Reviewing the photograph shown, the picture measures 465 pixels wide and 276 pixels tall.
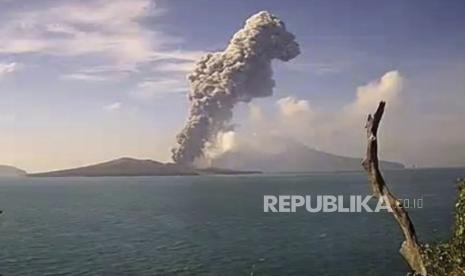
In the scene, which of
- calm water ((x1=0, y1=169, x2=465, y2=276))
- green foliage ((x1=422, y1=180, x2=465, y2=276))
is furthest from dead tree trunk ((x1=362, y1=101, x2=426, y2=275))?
calm water ((x1=0, y1=169, x2=465, y2=276))

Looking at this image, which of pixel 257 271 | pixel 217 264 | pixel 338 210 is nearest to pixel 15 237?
pixel 217 264

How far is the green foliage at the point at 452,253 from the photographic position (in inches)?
340

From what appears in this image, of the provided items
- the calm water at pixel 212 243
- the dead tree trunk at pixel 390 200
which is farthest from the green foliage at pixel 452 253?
the calm water at pixel 212 243

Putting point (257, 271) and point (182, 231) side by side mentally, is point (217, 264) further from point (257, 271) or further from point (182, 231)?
point (182, 231)

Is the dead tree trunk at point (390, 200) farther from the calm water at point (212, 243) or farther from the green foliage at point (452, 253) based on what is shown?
the calm water at point (212, 243)

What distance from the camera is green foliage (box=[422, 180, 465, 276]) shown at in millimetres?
8648

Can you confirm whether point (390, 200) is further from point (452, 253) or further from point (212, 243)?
point (212, 243)

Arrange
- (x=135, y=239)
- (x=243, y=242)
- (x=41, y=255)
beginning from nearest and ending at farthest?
(x=41, y=255) → (x=243, y=242) → (x=135, y=239)

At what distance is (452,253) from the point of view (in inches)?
351

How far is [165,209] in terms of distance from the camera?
9138cm

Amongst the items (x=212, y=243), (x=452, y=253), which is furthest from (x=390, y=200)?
(x=212, y=243)

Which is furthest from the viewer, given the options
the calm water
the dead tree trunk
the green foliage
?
the calm water

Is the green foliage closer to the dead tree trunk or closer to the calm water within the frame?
the dead tree trunk

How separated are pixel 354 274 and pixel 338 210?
51.5 meters
